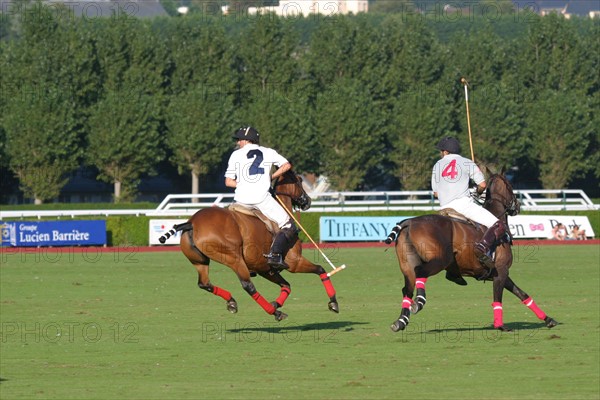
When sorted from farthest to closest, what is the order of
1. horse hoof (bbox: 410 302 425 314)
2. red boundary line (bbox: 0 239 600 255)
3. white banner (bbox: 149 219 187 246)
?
1. white banner (bbox: 149 219 187 246)
2. red boundary line (bbox: 0 239 600 255)
3. horse hoof (bbox: 410 302 425 314)

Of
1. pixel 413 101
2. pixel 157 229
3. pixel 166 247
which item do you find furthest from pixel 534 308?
pixel 413 101

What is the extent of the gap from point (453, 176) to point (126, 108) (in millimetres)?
42191

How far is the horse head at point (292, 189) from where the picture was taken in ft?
47.2

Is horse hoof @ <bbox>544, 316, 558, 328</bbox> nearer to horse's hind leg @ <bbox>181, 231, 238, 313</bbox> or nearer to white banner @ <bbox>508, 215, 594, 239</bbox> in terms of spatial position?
horse's hind leg @ <bbox>181, 231, 238, 313</bbox>

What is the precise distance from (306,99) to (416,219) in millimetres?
45355

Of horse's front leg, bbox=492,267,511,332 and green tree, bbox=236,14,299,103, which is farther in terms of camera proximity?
green tree, bbox=236,14,299,103

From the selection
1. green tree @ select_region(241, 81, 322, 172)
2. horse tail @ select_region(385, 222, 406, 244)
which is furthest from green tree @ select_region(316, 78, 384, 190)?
horse tail @ select_region(385, 222, 406, 244)

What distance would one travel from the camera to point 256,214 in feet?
45.2

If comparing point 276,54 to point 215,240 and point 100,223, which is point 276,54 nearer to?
point 100,223

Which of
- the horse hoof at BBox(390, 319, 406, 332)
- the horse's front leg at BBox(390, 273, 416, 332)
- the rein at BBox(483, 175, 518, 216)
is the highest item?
the rein at BBox(483, 175, 518, 216)

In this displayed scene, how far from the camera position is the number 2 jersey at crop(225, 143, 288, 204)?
45.2ft

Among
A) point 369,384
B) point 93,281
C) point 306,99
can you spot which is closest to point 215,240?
point 369,384

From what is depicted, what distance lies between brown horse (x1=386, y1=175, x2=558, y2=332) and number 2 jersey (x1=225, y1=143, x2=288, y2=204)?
1.75 m

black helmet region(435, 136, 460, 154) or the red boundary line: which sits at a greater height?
black helmet region(435, 136, 460, 154)
